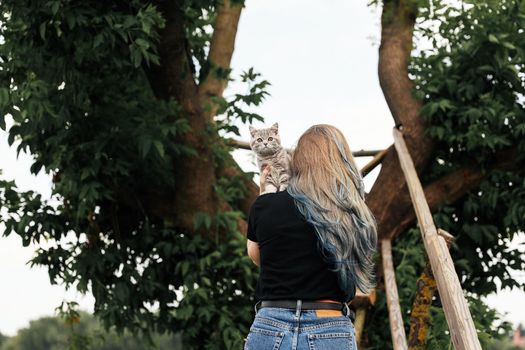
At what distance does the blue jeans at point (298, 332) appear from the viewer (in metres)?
2.71

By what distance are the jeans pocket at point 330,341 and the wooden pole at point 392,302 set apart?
3.52 meters

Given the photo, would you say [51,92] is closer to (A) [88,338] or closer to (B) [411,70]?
(A) [88,338]

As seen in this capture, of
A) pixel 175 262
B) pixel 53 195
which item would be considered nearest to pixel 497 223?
pixel 175 262

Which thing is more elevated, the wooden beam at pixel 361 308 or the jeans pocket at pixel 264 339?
the wooden beam at pixel 361 308

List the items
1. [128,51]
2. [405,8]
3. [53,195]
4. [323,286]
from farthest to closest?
[405,8]
[53,195]
[128,51]
[323,286]

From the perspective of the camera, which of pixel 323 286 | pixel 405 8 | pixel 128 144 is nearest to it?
pixel 323 286

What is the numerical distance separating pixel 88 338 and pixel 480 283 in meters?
3.62

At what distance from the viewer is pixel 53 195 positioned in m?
7.55

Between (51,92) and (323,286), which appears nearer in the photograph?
(323,286)

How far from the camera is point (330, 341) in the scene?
2727 millimetres

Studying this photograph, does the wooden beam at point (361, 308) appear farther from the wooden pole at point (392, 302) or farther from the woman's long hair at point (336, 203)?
the woman's long hair at point (336, 203)

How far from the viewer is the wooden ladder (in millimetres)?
4223

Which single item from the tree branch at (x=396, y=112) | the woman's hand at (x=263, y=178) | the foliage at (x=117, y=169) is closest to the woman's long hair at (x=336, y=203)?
the woman's hand at (x=263, y=178)

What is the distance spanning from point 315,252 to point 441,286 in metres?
2.02
